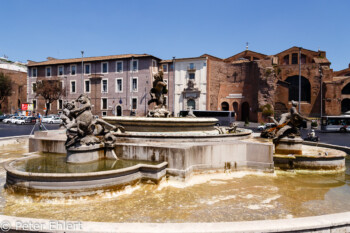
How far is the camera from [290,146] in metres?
8.81

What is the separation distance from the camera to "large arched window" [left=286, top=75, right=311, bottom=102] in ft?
142

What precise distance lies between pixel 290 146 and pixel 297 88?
4001 centimetres

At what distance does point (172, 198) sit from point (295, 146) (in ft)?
18.3

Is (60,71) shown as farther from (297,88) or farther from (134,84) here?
(297,88)

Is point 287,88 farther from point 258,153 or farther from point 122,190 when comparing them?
point 122,190

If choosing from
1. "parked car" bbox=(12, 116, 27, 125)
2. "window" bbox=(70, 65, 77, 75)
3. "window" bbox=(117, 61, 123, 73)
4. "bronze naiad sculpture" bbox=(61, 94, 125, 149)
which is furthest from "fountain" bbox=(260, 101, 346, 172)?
"window" bbox=(70, 65, 77, 75)

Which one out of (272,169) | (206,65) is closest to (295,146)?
(272,169)

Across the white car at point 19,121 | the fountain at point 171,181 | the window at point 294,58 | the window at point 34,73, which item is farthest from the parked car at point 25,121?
the window at point 294,58

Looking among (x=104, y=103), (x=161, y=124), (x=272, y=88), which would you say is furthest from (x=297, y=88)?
(x=161, y=124)

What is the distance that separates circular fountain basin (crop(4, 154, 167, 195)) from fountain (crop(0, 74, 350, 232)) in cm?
2

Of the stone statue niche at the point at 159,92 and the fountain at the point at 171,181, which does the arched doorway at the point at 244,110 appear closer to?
the stone statue niche at the point at 159,92

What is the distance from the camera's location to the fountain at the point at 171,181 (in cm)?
458

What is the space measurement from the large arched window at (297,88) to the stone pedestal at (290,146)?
131 feet

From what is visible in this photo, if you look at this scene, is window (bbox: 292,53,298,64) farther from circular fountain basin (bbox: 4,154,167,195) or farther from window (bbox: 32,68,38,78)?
window (bbox: 32,68,38,78)
